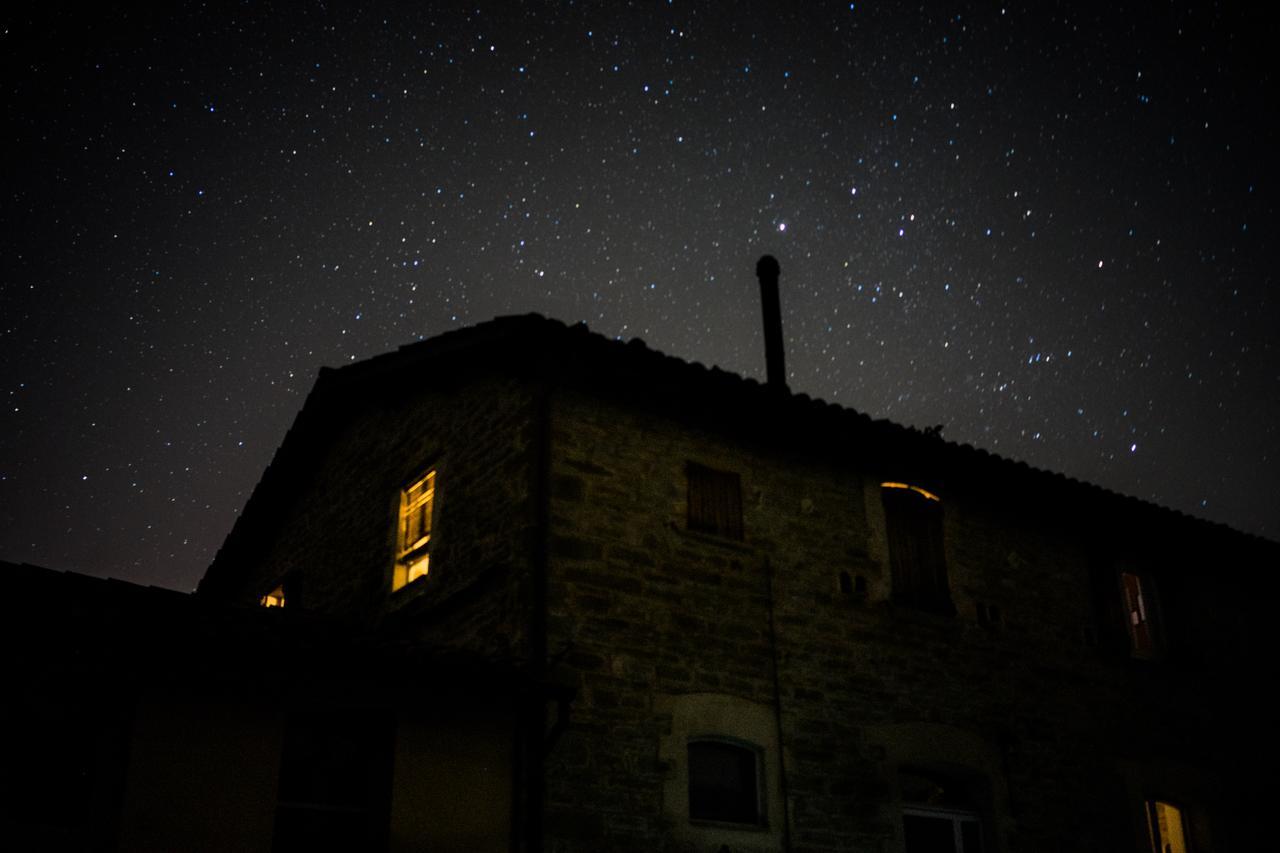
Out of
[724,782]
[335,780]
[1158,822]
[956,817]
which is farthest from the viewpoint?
[1158,822]

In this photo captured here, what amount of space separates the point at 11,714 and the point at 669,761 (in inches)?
205

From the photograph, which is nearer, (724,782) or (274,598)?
(724,782)

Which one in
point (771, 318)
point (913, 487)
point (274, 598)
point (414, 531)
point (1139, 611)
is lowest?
point (1139, 611)

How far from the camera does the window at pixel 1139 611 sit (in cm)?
1471

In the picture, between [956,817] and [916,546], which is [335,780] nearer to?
[956,817]

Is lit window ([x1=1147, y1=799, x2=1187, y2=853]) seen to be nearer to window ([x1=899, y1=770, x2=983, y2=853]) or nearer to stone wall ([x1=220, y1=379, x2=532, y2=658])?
window ([x1=899, y1=770, x2=983, y2=853])

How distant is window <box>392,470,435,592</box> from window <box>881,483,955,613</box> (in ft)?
17.1

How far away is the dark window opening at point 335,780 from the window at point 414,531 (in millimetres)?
2991

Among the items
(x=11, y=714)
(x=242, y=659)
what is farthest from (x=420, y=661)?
(x=11, y=714)

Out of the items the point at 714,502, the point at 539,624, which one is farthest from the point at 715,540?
the point at 539,624

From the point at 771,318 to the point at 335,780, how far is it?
9.19 meters

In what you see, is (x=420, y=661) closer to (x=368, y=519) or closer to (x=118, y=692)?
(x=118, y=692)

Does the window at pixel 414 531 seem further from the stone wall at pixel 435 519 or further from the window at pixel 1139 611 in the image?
the window at pixel 1139 611

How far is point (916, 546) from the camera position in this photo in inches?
512
